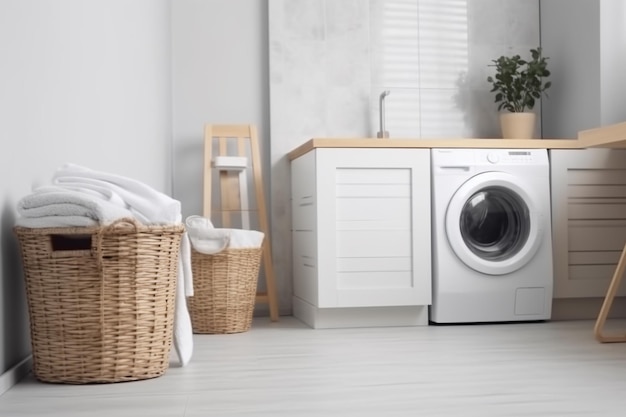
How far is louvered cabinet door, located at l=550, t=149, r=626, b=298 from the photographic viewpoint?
11.5ft

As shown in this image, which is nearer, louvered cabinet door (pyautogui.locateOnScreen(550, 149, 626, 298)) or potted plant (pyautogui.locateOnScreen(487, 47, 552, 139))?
louvered cabinet door (pyautogui.locateOnScreen(550, 149, 626, 298))

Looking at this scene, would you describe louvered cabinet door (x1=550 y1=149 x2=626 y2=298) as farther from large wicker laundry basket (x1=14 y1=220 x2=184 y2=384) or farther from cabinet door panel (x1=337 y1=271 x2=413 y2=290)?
large wicker laundry basket (x1=14 y1=220 x2=184 y2=384)

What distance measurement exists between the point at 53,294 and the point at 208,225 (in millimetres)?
1386

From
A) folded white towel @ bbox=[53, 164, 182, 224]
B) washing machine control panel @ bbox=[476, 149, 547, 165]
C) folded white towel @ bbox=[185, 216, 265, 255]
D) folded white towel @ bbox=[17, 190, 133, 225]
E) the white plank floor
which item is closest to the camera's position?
the white plank floor

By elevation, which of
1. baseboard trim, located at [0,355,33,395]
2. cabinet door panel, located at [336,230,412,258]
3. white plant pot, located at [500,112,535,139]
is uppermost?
white plant pot, located at [500,112,535,139]

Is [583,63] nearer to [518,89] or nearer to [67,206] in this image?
[518,89]

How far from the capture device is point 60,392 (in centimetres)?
182

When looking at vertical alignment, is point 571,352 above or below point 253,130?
below

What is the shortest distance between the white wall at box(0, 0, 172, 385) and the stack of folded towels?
0.20ft

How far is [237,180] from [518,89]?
1438 millimetres

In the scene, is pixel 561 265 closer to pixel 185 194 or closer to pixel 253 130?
pixel 253 130

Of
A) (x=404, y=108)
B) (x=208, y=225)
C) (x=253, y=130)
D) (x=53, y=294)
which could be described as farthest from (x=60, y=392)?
(x=404, y=108)

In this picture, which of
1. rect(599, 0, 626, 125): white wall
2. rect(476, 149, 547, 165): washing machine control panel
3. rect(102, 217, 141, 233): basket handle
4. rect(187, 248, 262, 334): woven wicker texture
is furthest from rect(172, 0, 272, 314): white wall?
rect(102, 217, 141, 233): basket handle

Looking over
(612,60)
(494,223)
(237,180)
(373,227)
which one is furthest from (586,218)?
(237,180)
